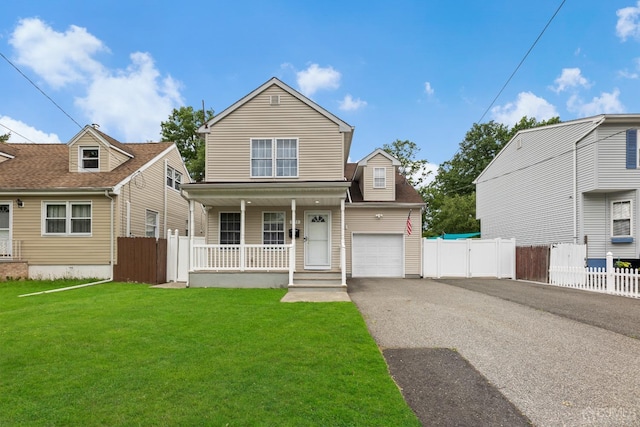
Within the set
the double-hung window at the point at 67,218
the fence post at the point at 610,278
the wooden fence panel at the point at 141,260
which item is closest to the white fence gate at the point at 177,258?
the wooden fence panel at the point at 141,260

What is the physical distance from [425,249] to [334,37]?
10.6m

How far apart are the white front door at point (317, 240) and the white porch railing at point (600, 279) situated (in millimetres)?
8627

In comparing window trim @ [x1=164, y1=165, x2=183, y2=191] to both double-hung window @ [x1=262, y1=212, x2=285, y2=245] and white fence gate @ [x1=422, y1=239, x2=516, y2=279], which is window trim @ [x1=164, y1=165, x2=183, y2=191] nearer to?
double-hung window @ [x1=262, y1=212, x2=285, y2=245]

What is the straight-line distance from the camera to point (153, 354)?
4484 mm

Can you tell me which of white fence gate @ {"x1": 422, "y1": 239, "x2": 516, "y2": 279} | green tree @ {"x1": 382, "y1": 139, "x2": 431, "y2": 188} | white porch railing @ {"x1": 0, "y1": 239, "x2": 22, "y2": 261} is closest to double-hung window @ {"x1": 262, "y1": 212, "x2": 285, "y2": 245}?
white fence gate @ {"x1": 422, "y1": 239, "x2": 516, "y2": 279}

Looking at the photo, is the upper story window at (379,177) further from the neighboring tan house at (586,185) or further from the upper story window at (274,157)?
the neighboring tan house at (586,185)

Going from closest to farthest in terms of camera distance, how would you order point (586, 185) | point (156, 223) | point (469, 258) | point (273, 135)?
point (273, 135), point (586, 185), point (469, 258), point (156, 223)

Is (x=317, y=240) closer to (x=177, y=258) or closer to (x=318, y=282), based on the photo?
(x=318, y=282)

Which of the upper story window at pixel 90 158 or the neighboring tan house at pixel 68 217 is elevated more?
the upper story window at pixel 90 158

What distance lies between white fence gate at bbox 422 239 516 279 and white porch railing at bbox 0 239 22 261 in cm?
1656

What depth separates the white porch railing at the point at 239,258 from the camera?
37.8 feet

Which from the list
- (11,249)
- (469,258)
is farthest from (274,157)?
(11,249)

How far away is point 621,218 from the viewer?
47.4 ft

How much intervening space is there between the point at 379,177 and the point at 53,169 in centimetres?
1452
